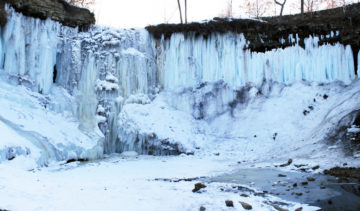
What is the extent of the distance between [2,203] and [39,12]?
1260 cm

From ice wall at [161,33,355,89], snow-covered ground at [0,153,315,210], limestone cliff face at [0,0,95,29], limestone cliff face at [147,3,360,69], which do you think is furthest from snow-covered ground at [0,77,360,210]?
limestone cliff face at [0,0,95,29]

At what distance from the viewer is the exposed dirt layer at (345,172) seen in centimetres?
739

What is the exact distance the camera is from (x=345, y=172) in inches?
307

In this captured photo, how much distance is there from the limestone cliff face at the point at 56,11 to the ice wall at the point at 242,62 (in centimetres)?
486

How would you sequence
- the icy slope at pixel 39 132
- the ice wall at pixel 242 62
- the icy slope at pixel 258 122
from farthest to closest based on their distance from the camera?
the ice wall at pixel 242 62 → the icy slope at pixel 258 122 → the icy slope at pixel 39 132

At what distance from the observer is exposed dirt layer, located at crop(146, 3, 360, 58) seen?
50.4 ft

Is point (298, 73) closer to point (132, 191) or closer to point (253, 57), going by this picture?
point (253, 57)

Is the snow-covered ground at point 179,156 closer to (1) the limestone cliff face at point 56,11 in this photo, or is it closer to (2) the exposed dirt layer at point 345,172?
(2) the exposed dirt layer at point 345,172

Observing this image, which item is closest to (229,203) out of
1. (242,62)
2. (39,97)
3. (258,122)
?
(258,122)

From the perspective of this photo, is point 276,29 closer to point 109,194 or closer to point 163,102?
point 163,102

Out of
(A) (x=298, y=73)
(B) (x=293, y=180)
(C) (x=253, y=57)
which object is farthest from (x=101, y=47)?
(B) (x=293, y=180)

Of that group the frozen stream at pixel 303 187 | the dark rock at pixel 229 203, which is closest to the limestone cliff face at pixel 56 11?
the frozen stream at pixel 303 187

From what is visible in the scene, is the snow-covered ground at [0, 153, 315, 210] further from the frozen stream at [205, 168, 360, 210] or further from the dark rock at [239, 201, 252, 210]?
the frozen stream at [205, 168, 360, 210]

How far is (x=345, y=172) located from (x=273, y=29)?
35.4ft
